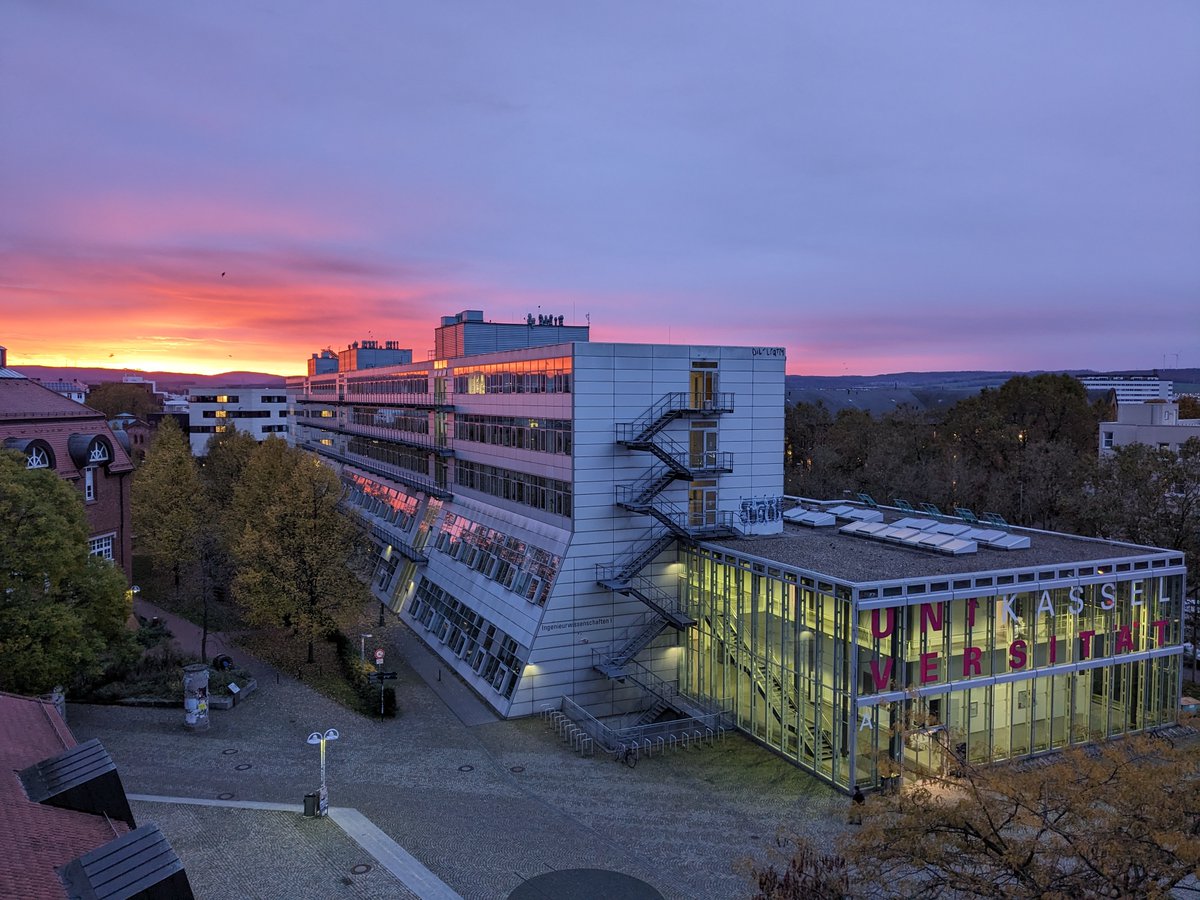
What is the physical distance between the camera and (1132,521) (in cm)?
4272

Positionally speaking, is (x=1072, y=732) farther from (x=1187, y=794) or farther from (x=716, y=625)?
(x=1187, y=794)

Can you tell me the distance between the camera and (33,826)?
48.0ft

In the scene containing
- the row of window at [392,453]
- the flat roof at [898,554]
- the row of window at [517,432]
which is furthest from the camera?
the row of window at [392,453]

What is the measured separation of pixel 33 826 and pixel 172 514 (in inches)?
1780

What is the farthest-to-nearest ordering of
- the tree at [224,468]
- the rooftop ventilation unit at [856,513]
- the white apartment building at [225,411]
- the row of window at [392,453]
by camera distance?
the white apartment building at [225,411]
the tree at [224,468]
the row of window at [392,453]
the rooftop ventilation unit at [856,513]

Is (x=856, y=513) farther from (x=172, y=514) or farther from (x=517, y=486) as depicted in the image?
(x=172, y=514)

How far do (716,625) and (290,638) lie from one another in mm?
24882

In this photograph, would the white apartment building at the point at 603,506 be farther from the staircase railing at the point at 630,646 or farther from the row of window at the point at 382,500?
the row of window at the point at 382,500

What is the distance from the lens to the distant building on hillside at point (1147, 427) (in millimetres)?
67250

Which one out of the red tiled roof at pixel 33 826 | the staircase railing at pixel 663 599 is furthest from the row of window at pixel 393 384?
the red tiled roof at pixel 33 826

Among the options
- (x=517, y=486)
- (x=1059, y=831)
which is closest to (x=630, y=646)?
(x=517, y=486)

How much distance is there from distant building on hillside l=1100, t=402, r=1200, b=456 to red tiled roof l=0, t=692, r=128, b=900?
71.7 m

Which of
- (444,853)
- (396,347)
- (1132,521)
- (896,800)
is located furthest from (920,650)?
(396,347)

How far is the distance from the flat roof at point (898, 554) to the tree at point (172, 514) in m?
38.4
